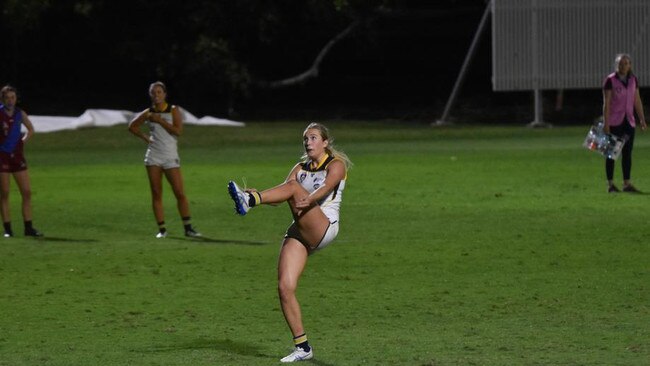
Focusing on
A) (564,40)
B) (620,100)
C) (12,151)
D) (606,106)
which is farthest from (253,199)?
(564,40)

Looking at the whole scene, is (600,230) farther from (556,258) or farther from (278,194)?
(278,194)

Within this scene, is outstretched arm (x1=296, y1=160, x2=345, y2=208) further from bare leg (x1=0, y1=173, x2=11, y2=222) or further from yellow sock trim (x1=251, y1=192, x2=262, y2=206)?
bare leg (x1=0, y1=173, x2=11, y2=222)

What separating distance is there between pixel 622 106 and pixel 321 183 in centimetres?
1371

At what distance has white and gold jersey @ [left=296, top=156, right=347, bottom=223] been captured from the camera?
428 inches

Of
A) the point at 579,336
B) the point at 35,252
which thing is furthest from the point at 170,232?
the point at 579,336

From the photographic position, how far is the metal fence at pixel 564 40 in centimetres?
4022

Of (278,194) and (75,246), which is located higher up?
(278,194)

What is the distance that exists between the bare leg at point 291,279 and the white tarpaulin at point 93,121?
31185 mm

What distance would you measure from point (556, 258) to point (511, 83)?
24.4 meters

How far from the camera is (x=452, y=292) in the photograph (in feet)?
47.4

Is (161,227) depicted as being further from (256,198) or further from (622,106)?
(256,198)

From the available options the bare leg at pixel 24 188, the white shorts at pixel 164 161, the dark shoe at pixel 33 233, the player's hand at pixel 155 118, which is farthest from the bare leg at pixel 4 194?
the player's hand at pixel 155 118

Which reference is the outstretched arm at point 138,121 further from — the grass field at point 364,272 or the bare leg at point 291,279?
the bare leg at point 291,279

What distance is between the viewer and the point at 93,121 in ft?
138
